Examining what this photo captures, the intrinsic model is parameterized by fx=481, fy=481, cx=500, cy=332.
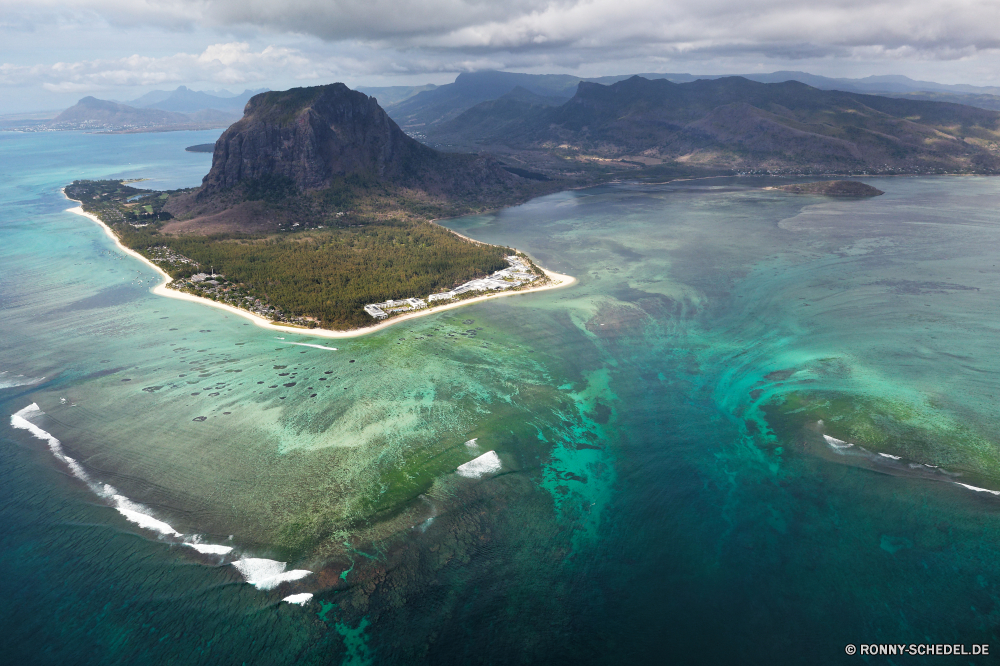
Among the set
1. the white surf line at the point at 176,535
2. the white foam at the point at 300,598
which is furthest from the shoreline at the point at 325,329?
the white foam at the point at 300,598

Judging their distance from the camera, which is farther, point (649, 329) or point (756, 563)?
point (649, 329)

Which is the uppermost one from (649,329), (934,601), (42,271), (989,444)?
(42,271)

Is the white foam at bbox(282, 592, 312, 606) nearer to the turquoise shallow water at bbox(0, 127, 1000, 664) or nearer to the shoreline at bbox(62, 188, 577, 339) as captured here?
the turquoise shallow water at bbox(0, 127, 1000, 664)

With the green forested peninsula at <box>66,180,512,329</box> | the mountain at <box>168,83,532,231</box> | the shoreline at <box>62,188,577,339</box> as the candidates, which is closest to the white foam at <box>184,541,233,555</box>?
the shoreline at <box>62,188,577,339</box>

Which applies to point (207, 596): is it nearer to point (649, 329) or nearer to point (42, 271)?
point (649, 329)

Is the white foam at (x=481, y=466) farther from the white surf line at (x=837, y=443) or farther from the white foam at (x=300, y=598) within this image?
the white surf line at (x=837, y=443)

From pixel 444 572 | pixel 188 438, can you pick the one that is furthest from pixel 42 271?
pixel 444 572

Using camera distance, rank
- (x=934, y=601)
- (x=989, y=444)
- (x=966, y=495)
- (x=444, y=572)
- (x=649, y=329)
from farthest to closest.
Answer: (x=649, y=329)
(x=989, y=444)
(x=966, y=495)
(x=444, y=572)
(x=934, y=601)

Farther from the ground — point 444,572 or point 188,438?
point 188,438
